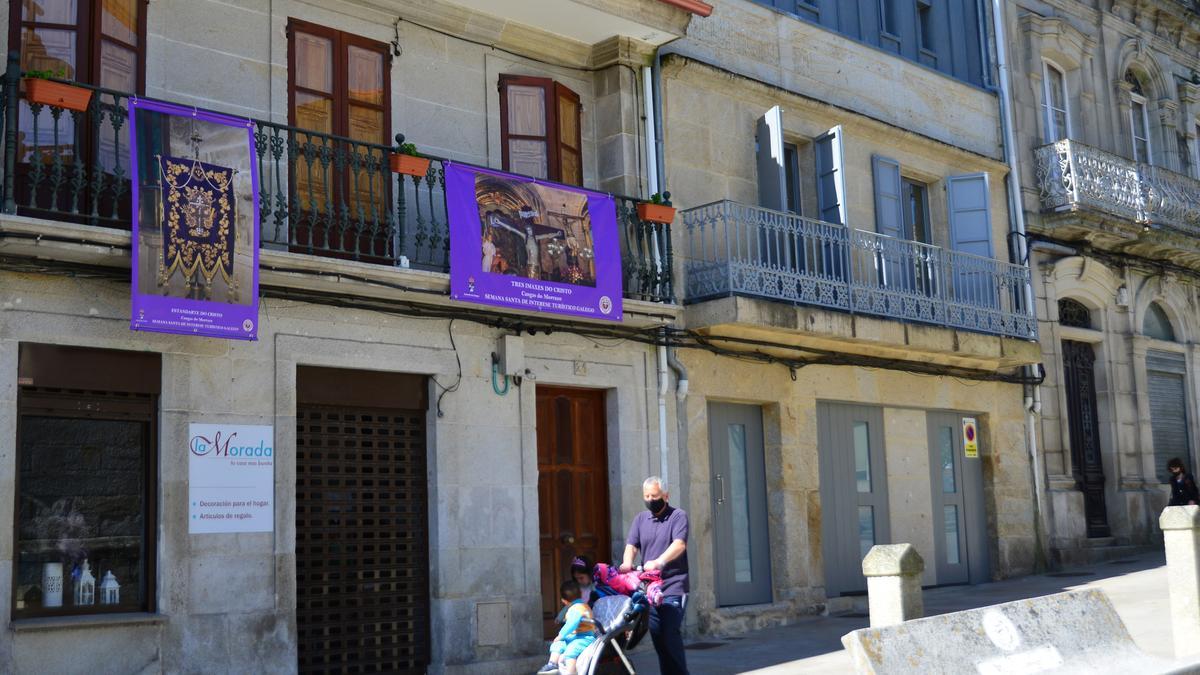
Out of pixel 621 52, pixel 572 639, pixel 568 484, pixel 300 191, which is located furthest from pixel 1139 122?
pixel 572 639

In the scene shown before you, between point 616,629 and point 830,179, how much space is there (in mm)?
8408

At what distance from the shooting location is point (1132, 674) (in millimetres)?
9117

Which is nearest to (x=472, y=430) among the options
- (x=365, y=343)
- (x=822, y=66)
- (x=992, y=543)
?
(x=365, y=343)

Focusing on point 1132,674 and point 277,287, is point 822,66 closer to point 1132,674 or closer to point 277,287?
point 277,287

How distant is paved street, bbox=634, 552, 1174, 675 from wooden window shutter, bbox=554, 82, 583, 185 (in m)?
4.87

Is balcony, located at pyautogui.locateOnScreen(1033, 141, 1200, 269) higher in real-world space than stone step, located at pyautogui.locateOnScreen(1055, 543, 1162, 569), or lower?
higher

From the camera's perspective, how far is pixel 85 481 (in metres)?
10.1

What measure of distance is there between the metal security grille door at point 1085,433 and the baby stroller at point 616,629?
478 inches

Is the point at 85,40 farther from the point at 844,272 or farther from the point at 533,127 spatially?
the point at 844,272

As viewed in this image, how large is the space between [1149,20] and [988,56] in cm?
490

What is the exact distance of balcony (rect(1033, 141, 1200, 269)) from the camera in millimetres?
19328

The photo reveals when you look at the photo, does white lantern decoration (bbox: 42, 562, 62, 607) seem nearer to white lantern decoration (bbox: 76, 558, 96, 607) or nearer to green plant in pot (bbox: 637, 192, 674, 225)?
white lantern decoration (bbox: 76, 558, 96, 607)

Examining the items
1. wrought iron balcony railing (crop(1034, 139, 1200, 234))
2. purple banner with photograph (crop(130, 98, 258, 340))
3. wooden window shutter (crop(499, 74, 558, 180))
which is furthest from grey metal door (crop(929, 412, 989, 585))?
purple banner with photograph (crop(130, 98, 258, 340))

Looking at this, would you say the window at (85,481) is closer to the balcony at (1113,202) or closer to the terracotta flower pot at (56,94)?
the terracotta flower pot at (56,94)
